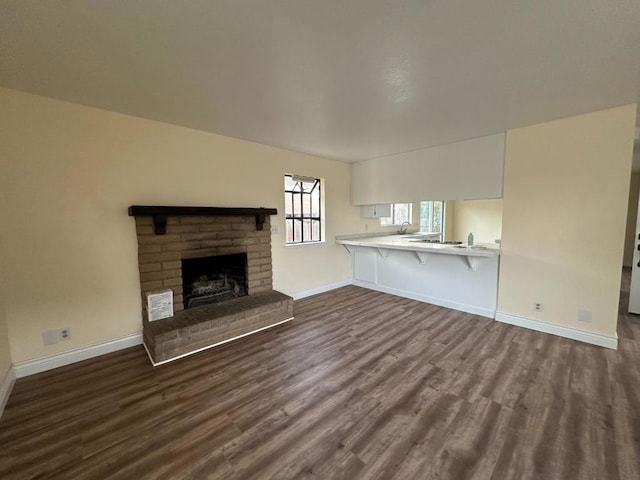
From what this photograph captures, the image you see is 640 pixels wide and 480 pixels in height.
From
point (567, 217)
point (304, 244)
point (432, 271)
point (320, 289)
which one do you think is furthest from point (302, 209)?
point (567, 217)

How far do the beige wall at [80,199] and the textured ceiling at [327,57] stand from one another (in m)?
0.24

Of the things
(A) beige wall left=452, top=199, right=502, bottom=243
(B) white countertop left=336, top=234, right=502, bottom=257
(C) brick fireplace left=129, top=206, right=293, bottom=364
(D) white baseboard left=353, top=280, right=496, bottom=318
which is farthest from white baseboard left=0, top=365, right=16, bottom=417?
(A) beige wall left=452, top=199, right=502, bottom=243

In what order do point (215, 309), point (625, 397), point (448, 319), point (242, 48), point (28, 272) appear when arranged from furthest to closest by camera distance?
1. point (448, 319)
2. point (215, 309)
3. point (28, 272)
4. point (625, 397)
5. point (242, 48)

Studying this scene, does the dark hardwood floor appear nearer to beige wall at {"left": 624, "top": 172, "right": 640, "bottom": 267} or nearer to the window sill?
the window sill

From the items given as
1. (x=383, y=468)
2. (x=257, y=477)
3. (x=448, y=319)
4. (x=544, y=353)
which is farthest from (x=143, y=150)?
(x=544, y=353)

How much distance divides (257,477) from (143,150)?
A: 3038mm

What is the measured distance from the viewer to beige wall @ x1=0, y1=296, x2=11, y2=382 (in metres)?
2.00

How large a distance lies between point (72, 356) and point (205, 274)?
140cm

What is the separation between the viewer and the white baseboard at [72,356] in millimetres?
2246

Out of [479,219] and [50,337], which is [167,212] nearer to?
[50,337]

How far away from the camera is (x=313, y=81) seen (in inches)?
77.8

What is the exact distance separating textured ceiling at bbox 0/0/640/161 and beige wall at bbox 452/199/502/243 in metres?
4.25

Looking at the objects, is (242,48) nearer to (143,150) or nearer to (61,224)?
(143,150)

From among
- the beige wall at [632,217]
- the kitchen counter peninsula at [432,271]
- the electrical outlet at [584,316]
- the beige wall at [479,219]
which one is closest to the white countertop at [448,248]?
the kitchen counter peninsula at [432,271]
